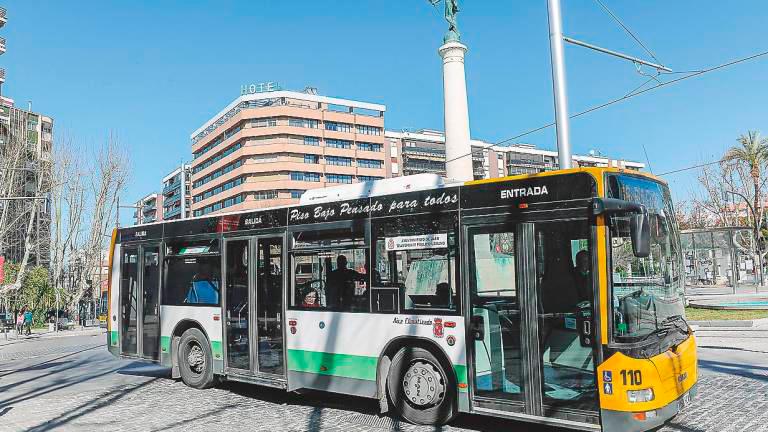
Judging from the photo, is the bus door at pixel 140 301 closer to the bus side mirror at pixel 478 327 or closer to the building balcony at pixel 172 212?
the bus side mirror at pixel 478 327

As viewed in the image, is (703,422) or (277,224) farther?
(277,224)

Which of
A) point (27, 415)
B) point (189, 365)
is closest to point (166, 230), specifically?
point (189, 365)

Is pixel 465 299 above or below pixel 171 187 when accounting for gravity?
below

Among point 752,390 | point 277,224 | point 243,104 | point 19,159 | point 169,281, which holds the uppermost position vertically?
point 243,104

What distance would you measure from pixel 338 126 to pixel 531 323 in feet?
282

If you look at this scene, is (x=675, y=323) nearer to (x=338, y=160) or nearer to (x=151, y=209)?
(x=338, y=160)

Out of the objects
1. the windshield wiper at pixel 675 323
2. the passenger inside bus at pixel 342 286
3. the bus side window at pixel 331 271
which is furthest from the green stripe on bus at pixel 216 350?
the windshield wiper at pixel 675 323

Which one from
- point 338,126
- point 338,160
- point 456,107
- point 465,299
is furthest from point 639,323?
point 338,126

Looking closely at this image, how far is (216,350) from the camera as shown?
1045 centimetres

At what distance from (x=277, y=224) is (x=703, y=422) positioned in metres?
6.34

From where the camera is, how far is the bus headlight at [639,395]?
5.93 meters

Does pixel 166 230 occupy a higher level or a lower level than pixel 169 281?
higher

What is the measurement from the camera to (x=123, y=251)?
12.6 meters

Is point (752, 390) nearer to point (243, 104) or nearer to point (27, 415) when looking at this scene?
point (27, 415)
